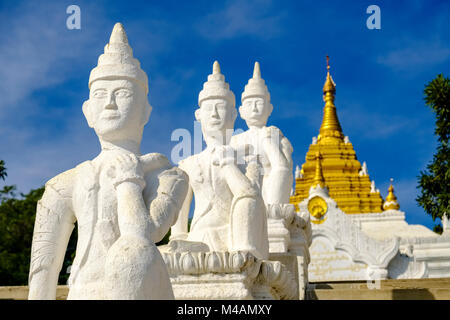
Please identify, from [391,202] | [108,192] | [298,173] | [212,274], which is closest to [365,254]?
[391,202]

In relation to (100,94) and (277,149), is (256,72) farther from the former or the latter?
(100,94)

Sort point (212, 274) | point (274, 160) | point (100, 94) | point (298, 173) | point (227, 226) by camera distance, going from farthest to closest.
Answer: point (298, 173), point (274, 160), point (227, 226), point (212, 274), point (100, 94)

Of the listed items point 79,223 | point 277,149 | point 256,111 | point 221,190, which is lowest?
point 79,223

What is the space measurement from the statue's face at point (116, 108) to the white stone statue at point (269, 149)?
11.2 feet

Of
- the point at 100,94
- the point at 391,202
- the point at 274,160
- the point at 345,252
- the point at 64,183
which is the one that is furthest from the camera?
the point at 391,202

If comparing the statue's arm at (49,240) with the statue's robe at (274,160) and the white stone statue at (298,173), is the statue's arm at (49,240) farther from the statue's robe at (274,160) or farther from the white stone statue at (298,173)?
the white stone statue at (298,173)

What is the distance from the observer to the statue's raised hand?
4500 millimetres

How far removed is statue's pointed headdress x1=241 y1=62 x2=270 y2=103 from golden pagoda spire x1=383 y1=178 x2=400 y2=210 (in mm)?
23973

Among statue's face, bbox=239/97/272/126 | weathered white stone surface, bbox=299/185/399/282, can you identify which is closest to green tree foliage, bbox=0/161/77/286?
weathered white stone surface, bbox=299/185/399/282

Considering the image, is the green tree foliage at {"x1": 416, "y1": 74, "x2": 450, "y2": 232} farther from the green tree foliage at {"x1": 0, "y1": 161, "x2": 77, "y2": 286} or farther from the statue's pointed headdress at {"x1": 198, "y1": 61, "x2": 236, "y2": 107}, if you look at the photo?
the green tree foliage at {"x1": 0, "y1": 161, "x2": 77, "y2": 286}

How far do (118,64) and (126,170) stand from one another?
943 millimetres

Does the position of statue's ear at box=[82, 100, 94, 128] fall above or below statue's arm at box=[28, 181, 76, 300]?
above

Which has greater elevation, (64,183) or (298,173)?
(298,173)

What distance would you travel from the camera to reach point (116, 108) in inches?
193
